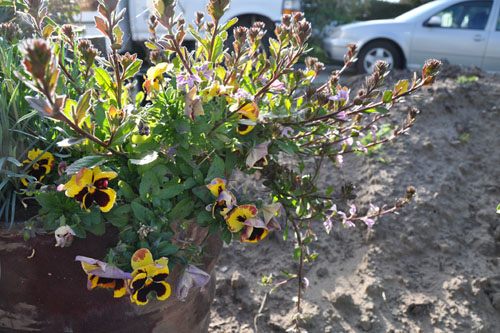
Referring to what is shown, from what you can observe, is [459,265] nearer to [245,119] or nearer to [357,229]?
[357,229]

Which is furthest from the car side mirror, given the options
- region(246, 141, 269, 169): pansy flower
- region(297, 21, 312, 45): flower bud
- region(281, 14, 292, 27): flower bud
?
region(246, 141, 269, 169): pansy flower

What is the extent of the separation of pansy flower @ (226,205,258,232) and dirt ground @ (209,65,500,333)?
1250 mm

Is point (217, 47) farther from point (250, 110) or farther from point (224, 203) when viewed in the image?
point (224, 203)

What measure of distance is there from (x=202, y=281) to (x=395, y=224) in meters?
1.92

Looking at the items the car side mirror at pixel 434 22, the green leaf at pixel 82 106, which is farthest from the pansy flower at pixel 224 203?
the car side mirror at pixel 434 22

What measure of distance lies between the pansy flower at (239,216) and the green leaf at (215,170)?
103 mm

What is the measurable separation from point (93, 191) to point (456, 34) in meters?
6.87

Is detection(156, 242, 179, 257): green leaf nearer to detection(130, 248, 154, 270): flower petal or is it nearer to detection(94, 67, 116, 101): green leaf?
detection(130, 248, 154, 270): flower petal

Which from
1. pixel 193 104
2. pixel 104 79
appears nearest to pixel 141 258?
pixel 193 104

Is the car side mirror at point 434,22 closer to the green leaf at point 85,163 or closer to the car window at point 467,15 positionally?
the car window at point 467,15

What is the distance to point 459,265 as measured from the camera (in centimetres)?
258

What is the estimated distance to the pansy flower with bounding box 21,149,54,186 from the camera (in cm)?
121

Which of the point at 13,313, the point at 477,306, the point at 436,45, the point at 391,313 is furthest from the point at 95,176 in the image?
the point at 436,45

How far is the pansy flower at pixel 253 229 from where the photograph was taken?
112 centimetres
